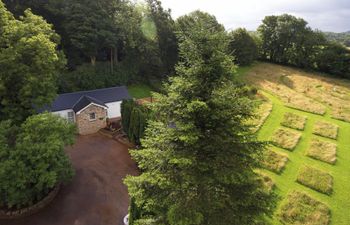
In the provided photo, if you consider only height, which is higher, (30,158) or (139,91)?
(30,158)

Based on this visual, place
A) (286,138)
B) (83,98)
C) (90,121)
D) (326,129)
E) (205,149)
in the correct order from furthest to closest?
1. (83,98)
2. (90,121)
3. (326,129)
4. (286,138)
5. (205,149)

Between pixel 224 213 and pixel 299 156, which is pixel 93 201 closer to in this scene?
pixel 224 213

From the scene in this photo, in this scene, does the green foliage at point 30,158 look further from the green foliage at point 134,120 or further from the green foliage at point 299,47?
the green foliage at point 299,47

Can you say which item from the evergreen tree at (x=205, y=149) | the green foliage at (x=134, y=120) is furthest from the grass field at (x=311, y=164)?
the green foliage at (x=134, y=120)

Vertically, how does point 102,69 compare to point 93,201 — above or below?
above

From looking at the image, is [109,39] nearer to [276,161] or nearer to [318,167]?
[276,161]

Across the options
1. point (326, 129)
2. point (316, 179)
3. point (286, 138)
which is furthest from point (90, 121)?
point (326, 129)

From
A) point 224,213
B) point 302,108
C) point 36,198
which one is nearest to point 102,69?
point 36,198
